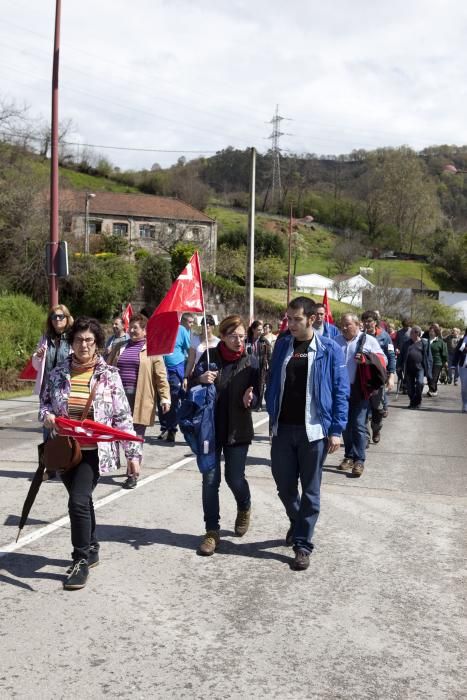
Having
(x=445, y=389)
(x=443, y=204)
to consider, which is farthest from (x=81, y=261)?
(x=443, y=204)

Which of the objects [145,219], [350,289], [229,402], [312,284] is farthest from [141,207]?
[229,402]

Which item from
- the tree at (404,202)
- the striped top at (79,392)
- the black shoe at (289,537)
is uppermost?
the tree at (404,202)

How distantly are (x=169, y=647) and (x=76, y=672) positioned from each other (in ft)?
1.77

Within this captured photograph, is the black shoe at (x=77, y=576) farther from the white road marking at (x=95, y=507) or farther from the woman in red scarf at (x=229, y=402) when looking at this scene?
the woman in red scarf at (x=229, y=402)

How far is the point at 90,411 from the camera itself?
528 centimetres

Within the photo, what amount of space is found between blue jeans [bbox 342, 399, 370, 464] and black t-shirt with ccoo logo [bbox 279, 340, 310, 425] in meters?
3.46

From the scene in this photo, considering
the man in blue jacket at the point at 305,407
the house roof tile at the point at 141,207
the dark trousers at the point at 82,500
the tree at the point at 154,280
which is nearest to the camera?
the dark trousers at the point at 82,500

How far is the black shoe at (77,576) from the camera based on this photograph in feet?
16.2

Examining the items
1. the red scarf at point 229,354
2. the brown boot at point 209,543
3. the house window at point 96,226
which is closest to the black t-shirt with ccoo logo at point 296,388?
the red scarf at point 229,354

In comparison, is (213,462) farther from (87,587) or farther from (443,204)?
(443,204)

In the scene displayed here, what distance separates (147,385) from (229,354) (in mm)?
2739

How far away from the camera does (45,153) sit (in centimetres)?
7450

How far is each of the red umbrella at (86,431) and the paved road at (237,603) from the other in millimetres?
913

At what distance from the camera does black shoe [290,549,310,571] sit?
215 inches
